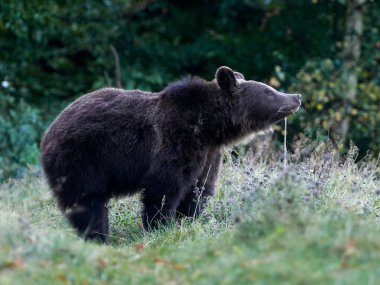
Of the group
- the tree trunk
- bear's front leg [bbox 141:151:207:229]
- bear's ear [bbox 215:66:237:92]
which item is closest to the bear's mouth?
bear's ear [bbox 215:66:237:92]

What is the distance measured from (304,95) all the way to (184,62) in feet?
11.0

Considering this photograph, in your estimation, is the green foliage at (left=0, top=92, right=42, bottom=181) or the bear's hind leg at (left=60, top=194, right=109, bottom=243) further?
the green foliage at (left=0, top=92, right=42, bottom=181)

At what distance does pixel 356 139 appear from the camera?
51.5 ft

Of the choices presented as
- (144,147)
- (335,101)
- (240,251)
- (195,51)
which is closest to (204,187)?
(144,147)

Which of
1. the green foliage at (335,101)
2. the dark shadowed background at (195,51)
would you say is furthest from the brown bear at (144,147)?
the green foliage at (335,101)

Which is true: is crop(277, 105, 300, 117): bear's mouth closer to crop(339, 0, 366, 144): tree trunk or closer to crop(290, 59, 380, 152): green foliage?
crop(290, 59, 380, 152): green foliage

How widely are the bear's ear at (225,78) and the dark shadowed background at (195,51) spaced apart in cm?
599

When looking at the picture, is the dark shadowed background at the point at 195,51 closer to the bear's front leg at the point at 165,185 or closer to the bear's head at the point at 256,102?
the bear's head at the point at 256,102

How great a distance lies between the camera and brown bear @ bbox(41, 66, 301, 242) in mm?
7828

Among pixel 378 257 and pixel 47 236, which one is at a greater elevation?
pixel 378 257

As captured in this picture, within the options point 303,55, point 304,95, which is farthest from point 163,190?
point 303,55

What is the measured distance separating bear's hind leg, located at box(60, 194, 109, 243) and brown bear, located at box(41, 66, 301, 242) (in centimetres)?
1

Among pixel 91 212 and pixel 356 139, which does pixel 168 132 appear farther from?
pixel 356 139

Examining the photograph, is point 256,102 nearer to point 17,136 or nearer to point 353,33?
point 17,136
